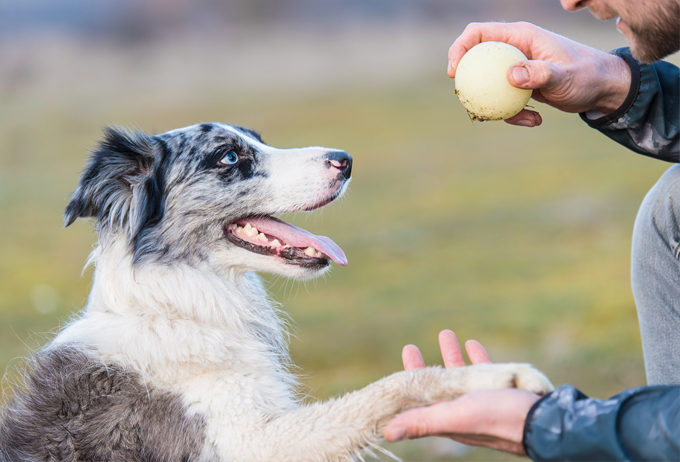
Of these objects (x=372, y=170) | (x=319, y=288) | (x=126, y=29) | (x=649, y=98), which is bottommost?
(x=319, y=288)

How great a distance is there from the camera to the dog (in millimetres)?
2900

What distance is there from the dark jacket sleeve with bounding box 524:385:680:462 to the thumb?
147 centimetres

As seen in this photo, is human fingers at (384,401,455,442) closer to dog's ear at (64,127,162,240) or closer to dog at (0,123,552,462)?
dog at (0,123,552,462)

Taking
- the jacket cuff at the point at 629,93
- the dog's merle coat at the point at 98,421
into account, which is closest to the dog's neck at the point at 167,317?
the dog's merle coat at the point at 98,421

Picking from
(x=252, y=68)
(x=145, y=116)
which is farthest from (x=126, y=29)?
(x=145, y=116)

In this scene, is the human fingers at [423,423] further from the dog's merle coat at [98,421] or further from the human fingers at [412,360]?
the dog's merle coat at [98,421]

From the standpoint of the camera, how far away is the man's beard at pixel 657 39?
9.60ft

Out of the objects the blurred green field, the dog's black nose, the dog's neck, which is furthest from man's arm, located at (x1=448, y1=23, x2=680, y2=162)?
the blurred green field

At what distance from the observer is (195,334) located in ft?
11.2

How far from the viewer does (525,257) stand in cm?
1128

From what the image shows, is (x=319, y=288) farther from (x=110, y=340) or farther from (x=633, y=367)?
(x=110, y=340)

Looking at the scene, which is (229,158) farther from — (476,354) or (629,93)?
(629,93)

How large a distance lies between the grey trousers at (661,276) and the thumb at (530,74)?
0.94 meters

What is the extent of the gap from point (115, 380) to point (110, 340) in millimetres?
213
